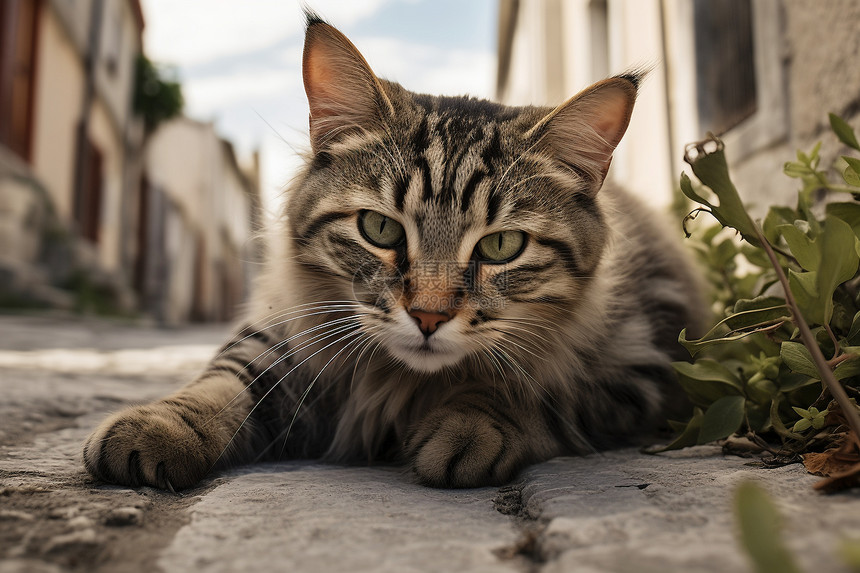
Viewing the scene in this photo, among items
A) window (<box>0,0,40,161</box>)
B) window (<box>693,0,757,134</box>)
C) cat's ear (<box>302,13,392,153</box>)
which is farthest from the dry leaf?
window (<box>0,0,40,161</box>)

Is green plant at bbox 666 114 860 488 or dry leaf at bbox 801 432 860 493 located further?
green plant at bbox 666 114 860 488

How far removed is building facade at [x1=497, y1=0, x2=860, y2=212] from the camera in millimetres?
2398

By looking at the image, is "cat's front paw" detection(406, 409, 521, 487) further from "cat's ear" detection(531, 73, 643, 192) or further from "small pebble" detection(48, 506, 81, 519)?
"cat's ear" detection(531, 73, 643, 192)

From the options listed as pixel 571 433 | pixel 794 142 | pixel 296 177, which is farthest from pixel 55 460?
pixel 794 142

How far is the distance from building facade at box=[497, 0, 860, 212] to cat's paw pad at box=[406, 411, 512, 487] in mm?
1151

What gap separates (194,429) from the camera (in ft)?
5.18

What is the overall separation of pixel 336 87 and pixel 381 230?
487 mm

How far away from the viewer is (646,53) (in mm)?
5016

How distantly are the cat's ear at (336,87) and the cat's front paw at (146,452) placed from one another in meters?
0.96

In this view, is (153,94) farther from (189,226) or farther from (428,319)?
(428,319)

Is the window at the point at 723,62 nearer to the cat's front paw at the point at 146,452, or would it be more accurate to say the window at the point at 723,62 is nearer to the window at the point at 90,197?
the cat's front paw at the point at 146,452

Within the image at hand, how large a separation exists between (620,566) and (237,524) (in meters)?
0.65

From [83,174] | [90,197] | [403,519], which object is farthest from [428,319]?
[90,197]

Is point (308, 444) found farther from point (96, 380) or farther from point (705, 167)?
point (96, 380)
